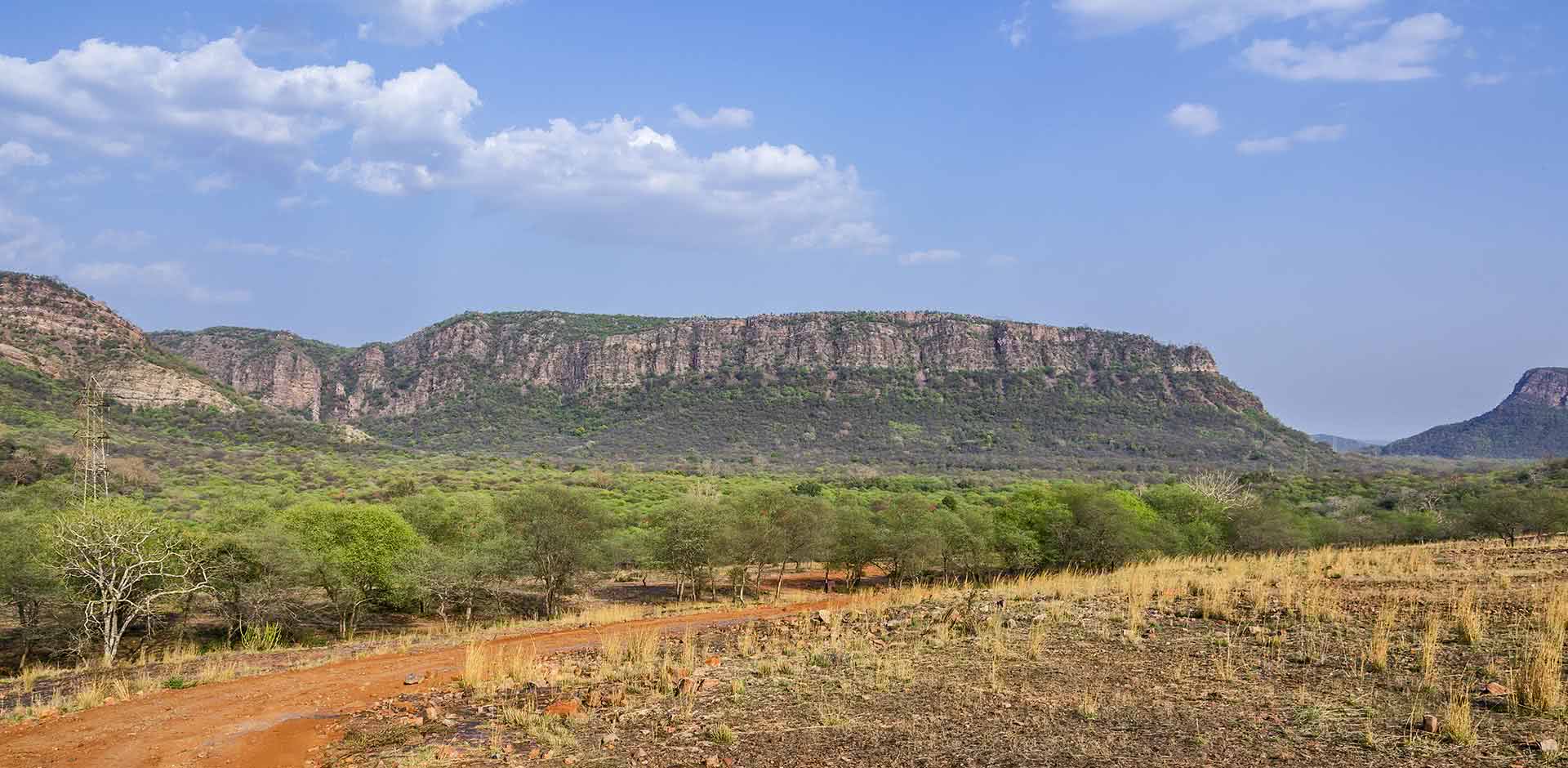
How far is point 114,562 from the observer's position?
63.5 ft

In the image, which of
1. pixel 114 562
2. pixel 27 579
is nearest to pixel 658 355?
pixel 27 579

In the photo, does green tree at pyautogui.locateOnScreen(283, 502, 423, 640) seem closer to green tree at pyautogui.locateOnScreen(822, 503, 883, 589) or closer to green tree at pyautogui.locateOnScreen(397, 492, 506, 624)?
green tree at pyautogui.locateOnScreen(397, 492, 506, 624)

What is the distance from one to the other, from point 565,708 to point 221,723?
5.07 m

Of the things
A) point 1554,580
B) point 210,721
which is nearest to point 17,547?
point 210,721

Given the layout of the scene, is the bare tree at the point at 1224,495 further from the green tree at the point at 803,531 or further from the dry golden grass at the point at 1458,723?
the dry golden grass at the point at 1458,723

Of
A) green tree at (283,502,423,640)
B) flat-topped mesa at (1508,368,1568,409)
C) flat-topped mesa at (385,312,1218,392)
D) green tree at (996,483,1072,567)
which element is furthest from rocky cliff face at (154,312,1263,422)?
green tree at (283,502,423,640)

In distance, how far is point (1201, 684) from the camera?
912cm

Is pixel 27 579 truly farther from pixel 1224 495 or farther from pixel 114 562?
pixel 1224 495

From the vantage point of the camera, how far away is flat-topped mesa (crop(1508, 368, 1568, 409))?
158m

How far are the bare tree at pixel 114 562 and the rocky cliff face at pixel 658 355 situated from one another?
378ft

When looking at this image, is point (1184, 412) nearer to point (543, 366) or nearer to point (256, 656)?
point (543, 366)

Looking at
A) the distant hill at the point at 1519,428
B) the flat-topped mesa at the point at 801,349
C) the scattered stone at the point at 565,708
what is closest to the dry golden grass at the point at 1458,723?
the scattered stone at the point at 565,708

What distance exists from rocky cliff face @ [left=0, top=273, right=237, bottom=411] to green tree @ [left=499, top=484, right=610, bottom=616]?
60.0 meters

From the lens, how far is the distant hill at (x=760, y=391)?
356ft
